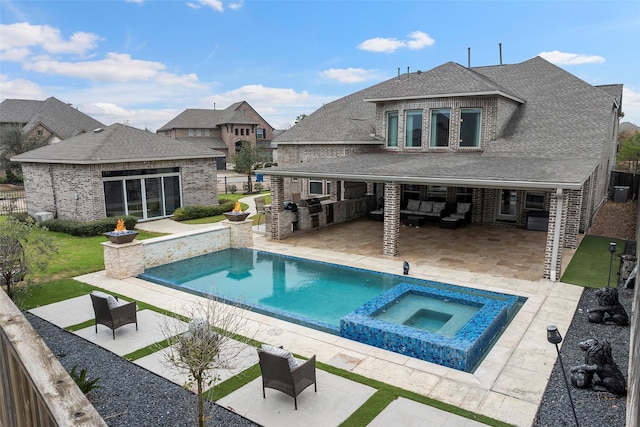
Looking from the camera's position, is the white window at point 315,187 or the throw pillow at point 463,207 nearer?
the throw pillow at point 463,207

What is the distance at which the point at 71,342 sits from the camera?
8.39 meters

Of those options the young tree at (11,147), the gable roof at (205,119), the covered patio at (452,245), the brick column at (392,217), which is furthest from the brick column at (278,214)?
the gable roof at (205,119)

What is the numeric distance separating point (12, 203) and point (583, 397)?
1143 inches

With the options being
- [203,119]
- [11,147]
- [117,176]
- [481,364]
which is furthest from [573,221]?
[203,119]

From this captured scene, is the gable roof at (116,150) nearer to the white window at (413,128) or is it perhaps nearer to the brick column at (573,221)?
the white window at (413,128)

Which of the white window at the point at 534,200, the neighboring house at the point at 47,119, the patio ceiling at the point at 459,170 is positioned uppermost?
the neighboring house at the point at 47,119

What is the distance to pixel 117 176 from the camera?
2019cm

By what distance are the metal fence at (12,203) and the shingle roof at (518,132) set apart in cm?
1498

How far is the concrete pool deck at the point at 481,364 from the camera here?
6.39 m

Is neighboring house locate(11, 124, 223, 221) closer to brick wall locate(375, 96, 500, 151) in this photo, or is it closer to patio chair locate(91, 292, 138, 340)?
brick wall locate(375, 96, 500, 151)

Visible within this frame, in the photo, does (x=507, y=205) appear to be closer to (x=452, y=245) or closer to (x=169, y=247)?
(x=452, y=245)

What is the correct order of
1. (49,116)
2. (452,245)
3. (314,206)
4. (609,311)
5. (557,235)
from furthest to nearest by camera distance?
(49,116)
(314,206)
(452,245)
(557,235)
(609,311)


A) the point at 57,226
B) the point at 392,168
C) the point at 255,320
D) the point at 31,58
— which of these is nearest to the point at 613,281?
the point at 392,168

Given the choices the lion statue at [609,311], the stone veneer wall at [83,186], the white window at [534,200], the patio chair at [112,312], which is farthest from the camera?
the stone veneer wall at [83,186]
